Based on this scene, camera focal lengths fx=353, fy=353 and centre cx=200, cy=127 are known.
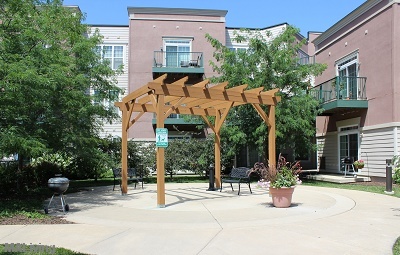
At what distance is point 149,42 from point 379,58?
46.9ft

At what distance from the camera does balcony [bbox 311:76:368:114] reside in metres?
16.6

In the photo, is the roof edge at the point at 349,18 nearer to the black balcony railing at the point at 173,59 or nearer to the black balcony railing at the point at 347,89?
the black balcony railing at the point at 347,89

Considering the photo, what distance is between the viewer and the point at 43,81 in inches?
317

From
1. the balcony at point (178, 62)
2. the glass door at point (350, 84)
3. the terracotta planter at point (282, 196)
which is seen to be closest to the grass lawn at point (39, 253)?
the terracotta planter at point (282, 196)

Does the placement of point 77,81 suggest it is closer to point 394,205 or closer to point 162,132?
point 162,132

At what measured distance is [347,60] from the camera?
1862cm

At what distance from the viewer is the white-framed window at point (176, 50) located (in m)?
24.0

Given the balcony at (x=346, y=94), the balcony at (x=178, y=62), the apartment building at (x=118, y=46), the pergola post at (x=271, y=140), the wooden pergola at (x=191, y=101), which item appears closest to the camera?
the wooden pergola at (x=191, y=101)

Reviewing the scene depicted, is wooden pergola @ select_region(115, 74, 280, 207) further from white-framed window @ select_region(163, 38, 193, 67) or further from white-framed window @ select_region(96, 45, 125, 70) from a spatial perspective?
white-framed window @ select_region(96, 45, 125, 70)

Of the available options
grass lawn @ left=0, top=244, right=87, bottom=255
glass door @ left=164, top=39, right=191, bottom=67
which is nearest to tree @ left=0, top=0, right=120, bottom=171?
grass lawn @ left=0, top=244, right=87, bottom=255

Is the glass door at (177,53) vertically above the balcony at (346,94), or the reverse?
the glass door at (177,53)

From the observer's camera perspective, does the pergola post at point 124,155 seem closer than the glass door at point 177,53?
Yes

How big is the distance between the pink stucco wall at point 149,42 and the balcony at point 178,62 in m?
0.39

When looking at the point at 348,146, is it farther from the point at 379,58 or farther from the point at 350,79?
the point at 379,58
